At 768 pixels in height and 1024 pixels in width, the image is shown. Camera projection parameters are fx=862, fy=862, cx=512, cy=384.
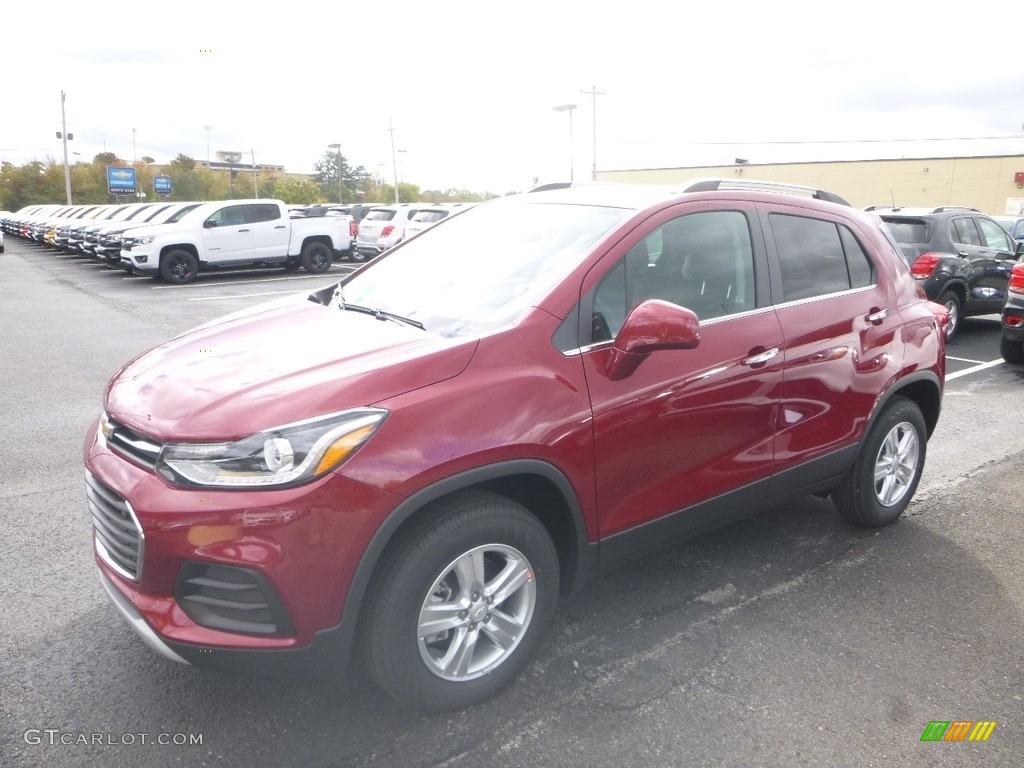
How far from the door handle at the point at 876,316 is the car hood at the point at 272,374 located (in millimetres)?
2315

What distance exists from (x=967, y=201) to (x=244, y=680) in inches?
2206

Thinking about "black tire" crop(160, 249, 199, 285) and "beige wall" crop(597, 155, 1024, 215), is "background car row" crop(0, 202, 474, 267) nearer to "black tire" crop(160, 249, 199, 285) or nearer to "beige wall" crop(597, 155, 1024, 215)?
"black tire" crop(160, 249, 199, 285)

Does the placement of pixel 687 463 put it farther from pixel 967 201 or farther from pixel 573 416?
pixel 967 201

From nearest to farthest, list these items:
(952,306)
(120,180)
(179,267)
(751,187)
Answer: (751,187)
(952,306)
(179,267)
(120,180)

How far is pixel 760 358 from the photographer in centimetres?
364

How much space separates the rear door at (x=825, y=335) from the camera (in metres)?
3.85

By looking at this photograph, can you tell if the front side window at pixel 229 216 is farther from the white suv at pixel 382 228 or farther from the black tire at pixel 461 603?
the black tire at pixel 461 603

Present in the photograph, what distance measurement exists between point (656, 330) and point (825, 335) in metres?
1.37

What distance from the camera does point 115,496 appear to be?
2.73 meters

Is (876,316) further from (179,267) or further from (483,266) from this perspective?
Answer: (179,267)

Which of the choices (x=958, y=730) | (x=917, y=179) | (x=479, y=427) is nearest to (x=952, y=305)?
(x=958, y=730)

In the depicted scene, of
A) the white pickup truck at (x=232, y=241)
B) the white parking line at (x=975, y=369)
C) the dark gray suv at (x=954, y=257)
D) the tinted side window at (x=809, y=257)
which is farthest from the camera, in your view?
the white pickup truck at (x=232, y=241)

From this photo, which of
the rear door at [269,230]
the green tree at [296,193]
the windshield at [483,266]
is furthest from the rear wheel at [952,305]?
the green tree at [296,193]

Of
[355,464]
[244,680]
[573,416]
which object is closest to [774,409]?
[573,416]
